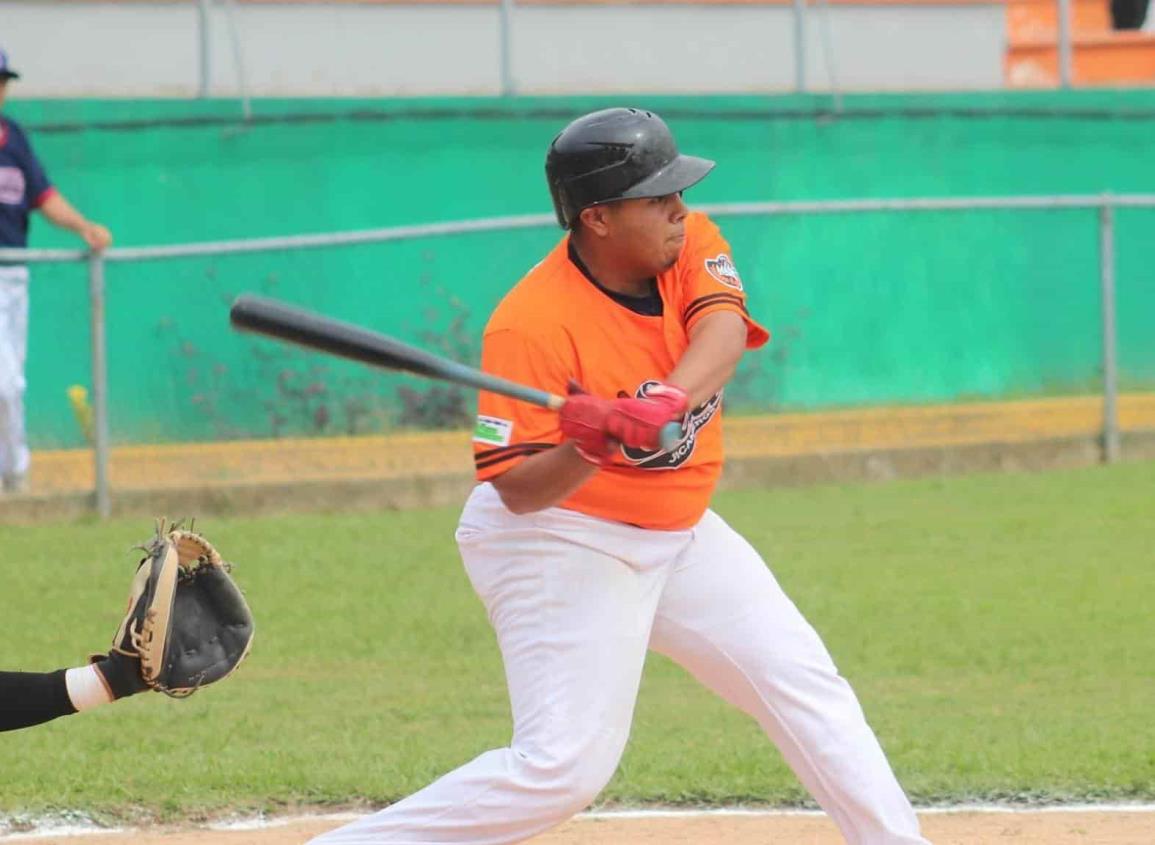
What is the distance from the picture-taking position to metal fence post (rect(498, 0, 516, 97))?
1216 centimetres

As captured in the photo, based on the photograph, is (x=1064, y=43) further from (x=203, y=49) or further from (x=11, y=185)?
(x=11, y=185)

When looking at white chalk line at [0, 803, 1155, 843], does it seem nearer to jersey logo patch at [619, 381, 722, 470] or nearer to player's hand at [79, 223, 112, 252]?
jersey logo patch at [619, 381, 722, 470]

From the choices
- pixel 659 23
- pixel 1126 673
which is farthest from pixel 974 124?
pixel 1126 673

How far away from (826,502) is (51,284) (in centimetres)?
410

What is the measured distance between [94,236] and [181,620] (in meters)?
5.42

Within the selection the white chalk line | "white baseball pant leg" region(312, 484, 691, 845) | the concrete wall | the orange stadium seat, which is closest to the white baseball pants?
"white baseball pant leg" region(312, 484, 691, 845)

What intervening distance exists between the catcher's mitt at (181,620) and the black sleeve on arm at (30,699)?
0.12 m

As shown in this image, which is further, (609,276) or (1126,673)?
(1126,673)

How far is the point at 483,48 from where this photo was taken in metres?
12.5

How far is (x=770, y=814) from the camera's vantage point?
19.2ft

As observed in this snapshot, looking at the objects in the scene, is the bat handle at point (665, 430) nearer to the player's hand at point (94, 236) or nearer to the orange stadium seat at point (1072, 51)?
the player's hand at point (94, 236)

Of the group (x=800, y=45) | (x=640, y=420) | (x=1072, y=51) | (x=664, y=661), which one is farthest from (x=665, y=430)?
(x=1072, y=51)

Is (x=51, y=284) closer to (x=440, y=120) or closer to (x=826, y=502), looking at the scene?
(x=440, y=120)

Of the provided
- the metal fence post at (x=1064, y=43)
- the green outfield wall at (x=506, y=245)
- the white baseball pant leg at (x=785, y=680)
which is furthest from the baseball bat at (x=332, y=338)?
the metal fence post at (x=1064, y=43)
